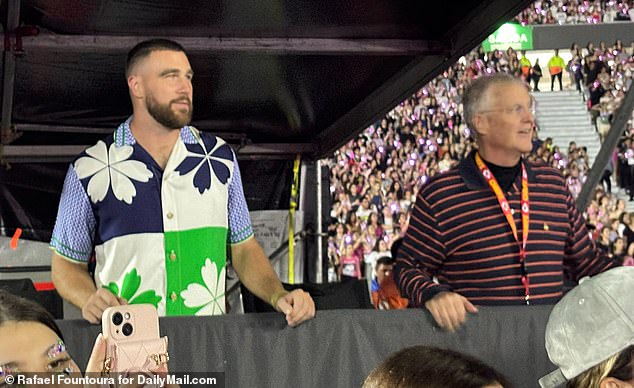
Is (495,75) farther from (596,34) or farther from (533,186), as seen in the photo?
(596,34)

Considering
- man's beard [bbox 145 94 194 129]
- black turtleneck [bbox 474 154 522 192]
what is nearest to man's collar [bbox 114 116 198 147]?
man's beard [bbox 145 94 194 129]

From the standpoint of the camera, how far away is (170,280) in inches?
127

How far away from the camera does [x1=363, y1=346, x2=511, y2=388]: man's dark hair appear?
1.46 metres

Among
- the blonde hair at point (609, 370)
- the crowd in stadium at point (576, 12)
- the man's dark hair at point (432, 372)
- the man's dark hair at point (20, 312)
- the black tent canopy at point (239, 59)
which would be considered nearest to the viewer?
the man's dark hair at point (432, 372)

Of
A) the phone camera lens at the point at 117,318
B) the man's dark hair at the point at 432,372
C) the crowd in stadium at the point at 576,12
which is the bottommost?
the man's dark hair at the point at 432,372

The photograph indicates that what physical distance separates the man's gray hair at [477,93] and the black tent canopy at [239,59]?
101 cm

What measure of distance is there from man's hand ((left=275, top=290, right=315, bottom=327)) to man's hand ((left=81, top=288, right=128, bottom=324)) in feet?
1.53

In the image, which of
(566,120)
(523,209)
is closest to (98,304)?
(523,209)

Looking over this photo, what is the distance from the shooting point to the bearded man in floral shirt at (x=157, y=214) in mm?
3217

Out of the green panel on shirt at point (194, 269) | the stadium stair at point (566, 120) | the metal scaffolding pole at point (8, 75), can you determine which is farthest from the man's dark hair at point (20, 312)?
the stadium stair at point (566, 120)

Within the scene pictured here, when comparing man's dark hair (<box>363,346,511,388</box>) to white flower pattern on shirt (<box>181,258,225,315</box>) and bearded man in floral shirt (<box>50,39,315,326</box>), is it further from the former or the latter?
white flower pattern on shirt (<box>181,258,225,315</box>)

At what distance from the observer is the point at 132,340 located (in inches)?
64.7

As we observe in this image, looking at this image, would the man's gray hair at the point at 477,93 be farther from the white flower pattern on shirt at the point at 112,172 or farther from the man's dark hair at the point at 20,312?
the man's dark hair at the point at 20,312

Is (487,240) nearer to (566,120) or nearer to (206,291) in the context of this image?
(206,291)
